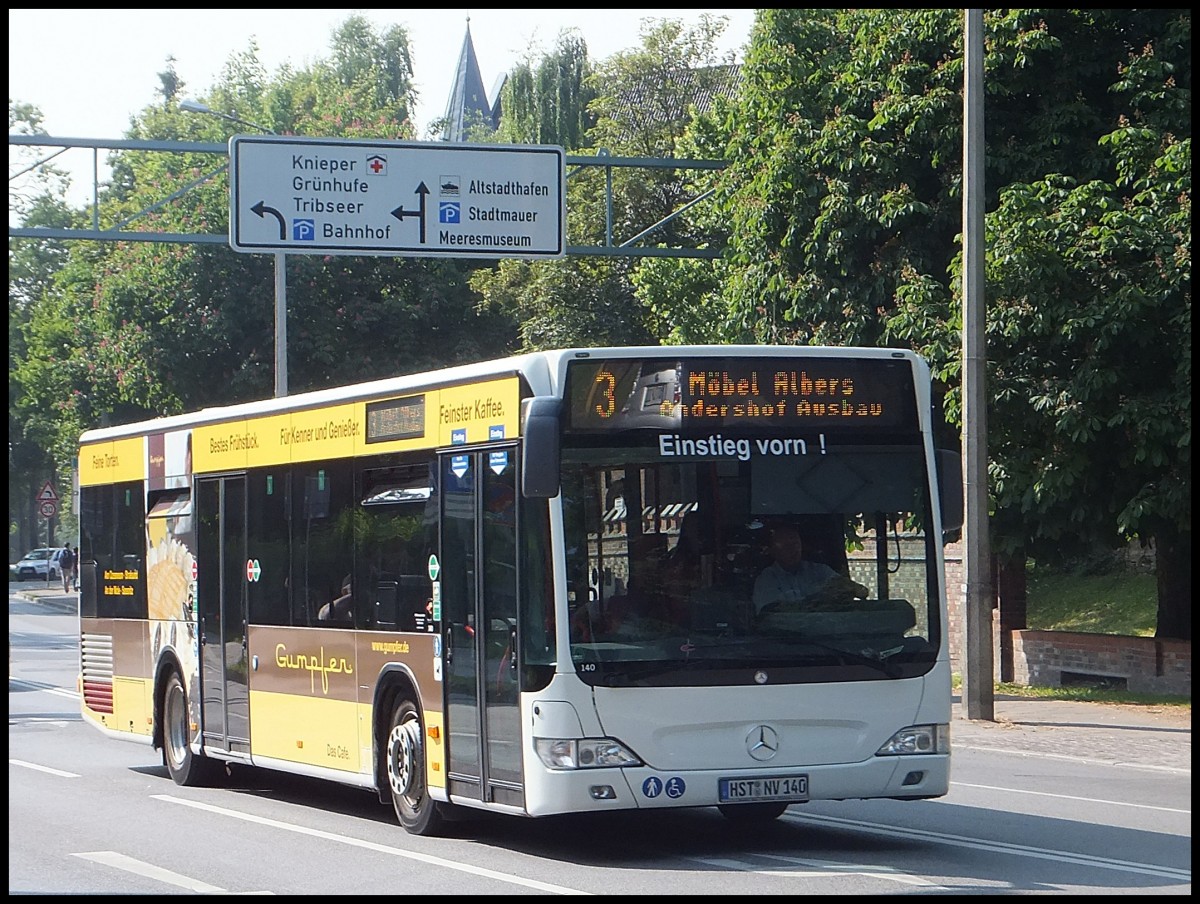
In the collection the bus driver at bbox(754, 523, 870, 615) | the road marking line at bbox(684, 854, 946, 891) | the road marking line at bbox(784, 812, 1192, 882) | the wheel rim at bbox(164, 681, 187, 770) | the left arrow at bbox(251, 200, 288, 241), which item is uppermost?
the left arrow at bbox(251, 200, 288, 241)

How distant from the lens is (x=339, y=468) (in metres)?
13.3

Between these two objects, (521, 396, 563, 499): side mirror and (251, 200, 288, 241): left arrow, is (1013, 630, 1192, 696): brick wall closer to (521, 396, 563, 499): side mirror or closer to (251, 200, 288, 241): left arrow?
(251, 200, 288, 241): left arrow

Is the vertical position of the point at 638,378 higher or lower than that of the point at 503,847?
higher

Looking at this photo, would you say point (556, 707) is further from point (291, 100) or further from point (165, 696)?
point (291, 100)

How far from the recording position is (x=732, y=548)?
10.5 m

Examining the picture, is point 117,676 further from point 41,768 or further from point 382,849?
point 382,849

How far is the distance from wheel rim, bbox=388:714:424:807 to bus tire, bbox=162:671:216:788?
13.3ft

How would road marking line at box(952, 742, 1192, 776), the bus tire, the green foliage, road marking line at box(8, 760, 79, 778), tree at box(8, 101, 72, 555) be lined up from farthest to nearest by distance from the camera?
tree at box(8, 101, 72, 555), the green foliage, road marking line at box(8, 760, 79, 778), road marking line at box(952, 742, 1192, 776), the bus tire

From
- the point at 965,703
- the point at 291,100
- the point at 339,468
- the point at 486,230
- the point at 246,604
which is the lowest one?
the point at 965,703

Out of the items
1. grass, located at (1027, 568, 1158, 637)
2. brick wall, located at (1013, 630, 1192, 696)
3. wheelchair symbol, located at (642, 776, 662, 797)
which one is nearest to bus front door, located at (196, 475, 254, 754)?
→ wheelchair symbol, located at (642, 776, 662, 797)

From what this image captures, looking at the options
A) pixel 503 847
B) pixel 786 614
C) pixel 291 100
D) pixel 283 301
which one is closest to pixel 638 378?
pixel 786 614

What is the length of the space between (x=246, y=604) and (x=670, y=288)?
2273cm

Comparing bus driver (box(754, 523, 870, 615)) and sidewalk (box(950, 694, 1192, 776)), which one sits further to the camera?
sidewalk (box(950, 694, 1192, 776))

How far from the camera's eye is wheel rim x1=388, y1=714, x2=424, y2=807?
11992mm
